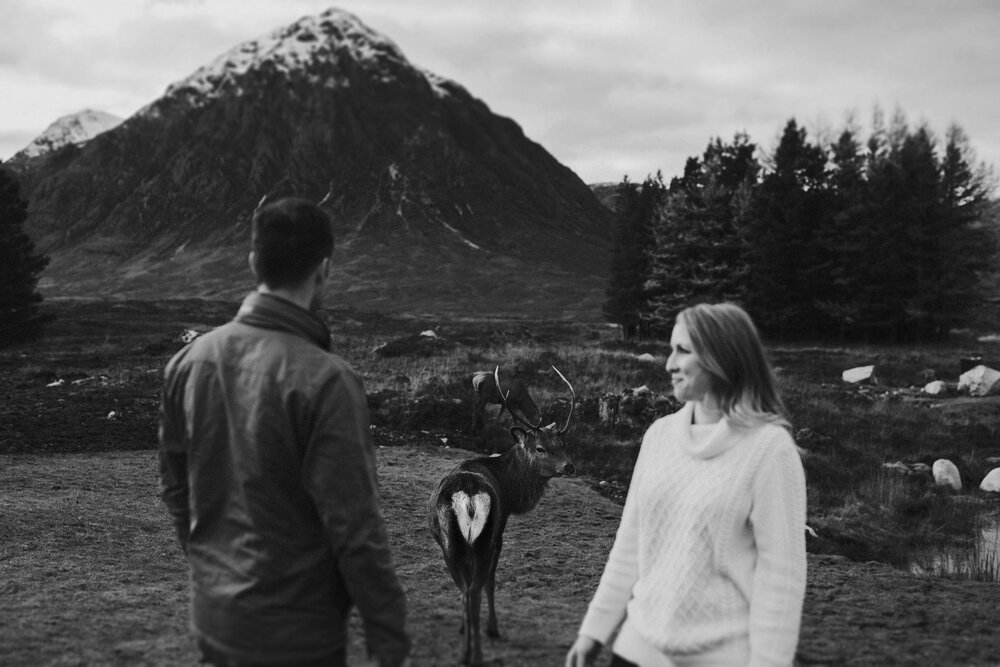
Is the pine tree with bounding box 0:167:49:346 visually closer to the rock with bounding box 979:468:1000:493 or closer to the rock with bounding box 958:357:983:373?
the rock with bounding box 979:468:1000:493

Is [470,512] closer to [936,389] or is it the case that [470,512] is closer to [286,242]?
[286,242]

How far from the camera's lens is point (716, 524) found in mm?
2600

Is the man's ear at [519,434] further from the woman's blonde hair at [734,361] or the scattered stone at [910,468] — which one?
the scattered stone at [910,468]

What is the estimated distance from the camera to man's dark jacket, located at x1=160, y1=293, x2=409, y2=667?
2377 mm

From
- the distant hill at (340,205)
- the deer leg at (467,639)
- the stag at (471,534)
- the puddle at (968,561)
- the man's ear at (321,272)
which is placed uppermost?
the distant hill at (340,205)

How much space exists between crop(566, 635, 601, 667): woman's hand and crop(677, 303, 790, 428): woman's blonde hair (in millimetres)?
934


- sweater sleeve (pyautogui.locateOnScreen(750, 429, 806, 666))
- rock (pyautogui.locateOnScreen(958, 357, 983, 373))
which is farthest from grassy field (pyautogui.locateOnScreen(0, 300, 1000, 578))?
sweater sleeve (pyautogui.locateOnScreen(750, 429, 806, 666))

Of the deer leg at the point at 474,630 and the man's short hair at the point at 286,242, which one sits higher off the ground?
the man's short hair at the point at 286,242

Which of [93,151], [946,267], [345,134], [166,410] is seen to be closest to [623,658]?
[166,410]

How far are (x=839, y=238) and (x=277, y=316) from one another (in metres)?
37.2

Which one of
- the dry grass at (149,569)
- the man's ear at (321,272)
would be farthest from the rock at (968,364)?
the man's ear at (321,272)

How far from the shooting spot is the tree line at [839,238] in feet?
111

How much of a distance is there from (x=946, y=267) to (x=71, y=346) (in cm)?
3464

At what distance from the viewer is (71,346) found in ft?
99.1
